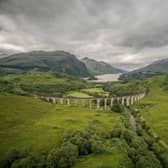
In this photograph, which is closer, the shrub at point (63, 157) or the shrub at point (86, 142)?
the shrub at point (63, 157)

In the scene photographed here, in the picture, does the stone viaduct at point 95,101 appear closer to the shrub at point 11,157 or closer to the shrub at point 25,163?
the shrub at point 11,157

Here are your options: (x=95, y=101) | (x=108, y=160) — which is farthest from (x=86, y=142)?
(x=95, y=101)

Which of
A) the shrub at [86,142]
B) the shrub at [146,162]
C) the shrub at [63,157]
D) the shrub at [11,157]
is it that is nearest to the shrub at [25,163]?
the shrub at [11,157]

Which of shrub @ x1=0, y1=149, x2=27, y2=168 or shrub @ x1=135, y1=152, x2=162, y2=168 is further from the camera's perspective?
shrub @ x1=135, y1=152, x2=162, y2=168

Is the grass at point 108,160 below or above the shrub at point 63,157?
below

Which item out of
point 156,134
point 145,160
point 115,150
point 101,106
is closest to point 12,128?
point 115,150

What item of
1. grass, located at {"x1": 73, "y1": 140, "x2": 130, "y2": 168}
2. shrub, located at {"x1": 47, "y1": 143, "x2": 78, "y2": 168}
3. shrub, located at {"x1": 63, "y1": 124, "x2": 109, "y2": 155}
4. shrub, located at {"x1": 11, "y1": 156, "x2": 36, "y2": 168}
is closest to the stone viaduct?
shrub, located at {"x1": 63, "y1": 124, "x2": 109, "y2": 155}

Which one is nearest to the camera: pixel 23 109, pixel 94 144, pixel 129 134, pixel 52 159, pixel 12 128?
pixel 52 159

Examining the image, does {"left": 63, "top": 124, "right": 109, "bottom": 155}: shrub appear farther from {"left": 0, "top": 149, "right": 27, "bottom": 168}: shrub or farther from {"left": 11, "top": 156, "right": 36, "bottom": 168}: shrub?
{"left": 0, "top": 149, "right": 27, "bottom": 168}: shrub

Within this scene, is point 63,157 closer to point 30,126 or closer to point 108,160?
point 108,160

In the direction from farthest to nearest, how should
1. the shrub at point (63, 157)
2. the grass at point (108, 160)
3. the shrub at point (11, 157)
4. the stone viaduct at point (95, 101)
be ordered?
1. the stone viaduct at point (95, 101)
2. the grass at point (108, 160)
3. the shrub at point (63, 157)
4. the shrub at point (11, 157)

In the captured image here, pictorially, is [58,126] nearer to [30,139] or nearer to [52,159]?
[30,139]
